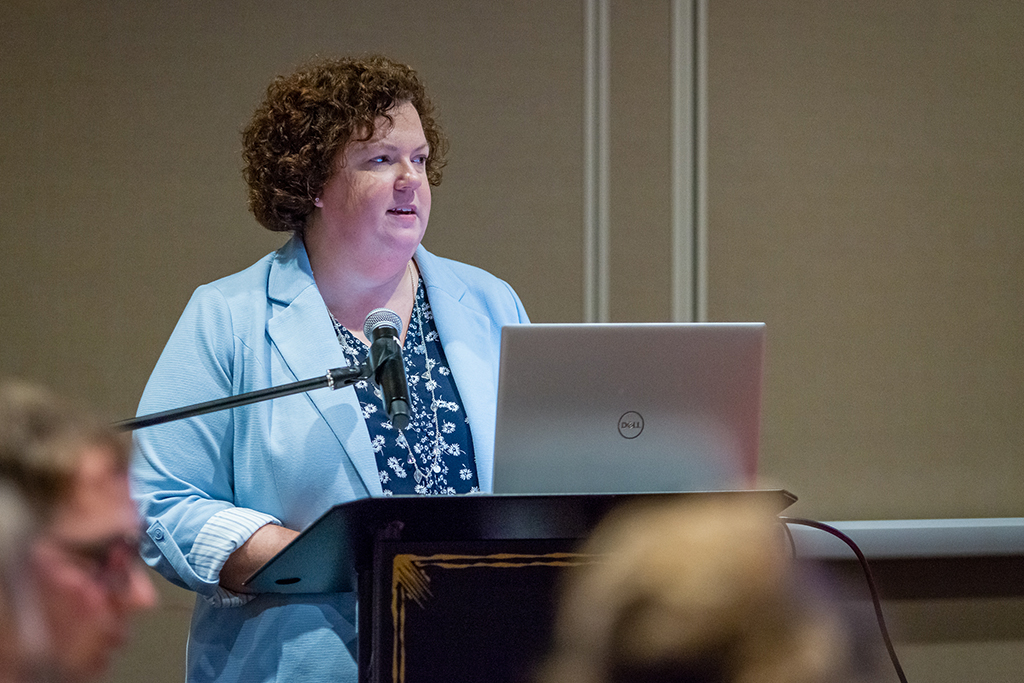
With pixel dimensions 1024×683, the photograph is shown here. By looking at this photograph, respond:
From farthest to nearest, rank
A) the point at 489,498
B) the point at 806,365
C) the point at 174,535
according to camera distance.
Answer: the point at 806,365 < the point at 174,535 < the point at 489,498

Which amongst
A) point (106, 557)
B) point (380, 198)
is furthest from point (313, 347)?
point (106, 557)

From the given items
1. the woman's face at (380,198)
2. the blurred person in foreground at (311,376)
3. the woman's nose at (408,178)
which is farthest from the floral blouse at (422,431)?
the woman's nose at (408,178)

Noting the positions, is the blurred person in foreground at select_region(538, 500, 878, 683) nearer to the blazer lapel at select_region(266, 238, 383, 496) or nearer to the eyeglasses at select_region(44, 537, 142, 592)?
the blazer lapel at select_region(266, 238, 383, 496)

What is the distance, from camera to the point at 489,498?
1135 millimetres

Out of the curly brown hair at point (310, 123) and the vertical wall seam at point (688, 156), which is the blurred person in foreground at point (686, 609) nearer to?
the curly brown hair at point (310, 123)

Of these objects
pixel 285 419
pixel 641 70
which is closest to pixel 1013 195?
pixel 641 70

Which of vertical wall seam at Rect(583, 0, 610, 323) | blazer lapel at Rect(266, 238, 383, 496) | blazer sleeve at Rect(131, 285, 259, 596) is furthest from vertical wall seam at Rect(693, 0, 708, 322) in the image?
blazer sleeve at Rect(131, 285, 259, 596)

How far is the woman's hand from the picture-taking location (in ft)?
4.99

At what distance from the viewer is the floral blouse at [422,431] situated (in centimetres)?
172

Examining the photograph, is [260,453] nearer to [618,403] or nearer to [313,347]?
[313,347]

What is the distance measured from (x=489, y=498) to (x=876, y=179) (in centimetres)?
238

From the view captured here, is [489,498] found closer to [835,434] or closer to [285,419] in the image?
[285,419]

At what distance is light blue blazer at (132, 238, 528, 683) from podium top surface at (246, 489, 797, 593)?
32cm

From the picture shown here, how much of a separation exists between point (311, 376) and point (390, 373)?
46 centimetres
